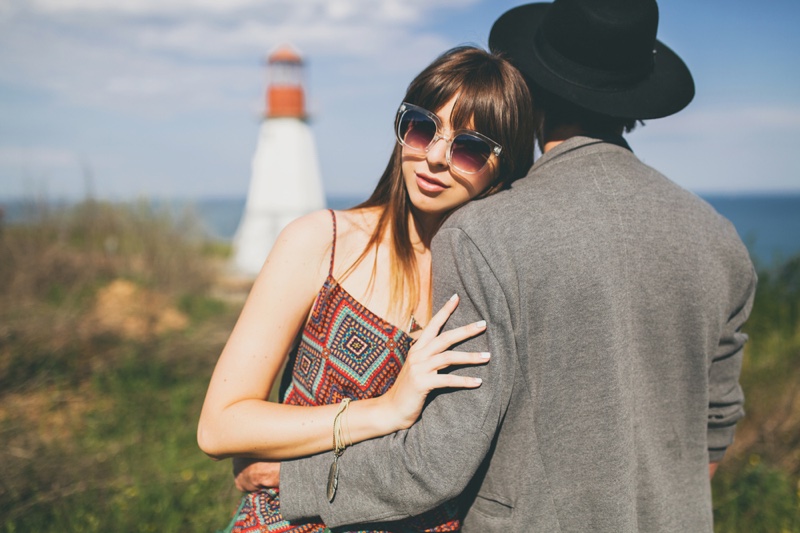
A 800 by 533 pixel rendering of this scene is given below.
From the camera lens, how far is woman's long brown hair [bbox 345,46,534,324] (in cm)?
172

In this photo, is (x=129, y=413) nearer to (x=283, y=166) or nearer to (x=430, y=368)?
(x=430, y=368)

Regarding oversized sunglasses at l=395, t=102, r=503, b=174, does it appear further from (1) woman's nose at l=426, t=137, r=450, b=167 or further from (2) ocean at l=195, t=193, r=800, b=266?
(2) ocean at l=195, t=193, r=800, b=266

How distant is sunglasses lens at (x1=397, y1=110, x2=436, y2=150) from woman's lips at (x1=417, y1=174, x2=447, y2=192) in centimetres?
9

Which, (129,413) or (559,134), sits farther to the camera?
(129,413)

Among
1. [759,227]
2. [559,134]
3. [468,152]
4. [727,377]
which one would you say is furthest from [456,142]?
[759,227]

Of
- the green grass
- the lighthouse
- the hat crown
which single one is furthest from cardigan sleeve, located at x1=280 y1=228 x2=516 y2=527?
the lighthouse

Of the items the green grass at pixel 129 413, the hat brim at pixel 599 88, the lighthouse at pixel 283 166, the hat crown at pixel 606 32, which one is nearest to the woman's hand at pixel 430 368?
the hat brim at pixel 599 88

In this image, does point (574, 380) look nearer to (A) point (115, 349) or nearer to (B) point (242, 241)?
(A) point (115, 349)

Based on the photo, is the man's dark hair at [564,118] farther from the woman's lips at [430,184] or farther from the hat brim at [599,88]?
the woman's lips at [430,184]

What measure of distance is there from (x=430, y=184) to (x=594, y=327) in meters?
0.65

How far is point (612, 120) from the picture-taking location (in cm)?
170

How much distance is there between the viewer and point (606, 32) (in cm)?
164

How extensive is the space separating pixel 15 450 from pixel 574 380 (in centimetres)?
376

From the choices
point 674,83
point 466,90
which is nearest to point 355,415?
point 466,90
